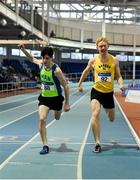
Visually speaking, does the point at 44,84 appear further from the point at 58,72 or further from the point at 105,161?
the point at 105,161

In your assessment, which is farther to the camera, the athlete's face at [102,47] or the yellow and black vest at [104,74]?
the yellow and black vest at [104,74]

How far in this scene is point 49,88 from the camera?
993 cm

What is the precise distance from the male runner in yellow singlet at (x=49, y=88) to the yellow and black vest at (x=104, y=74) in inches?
29.2

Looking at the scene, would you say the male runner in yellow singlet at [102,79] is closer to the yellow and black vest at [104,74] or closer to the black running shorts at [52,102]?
the yellow and black vest at [104,74]

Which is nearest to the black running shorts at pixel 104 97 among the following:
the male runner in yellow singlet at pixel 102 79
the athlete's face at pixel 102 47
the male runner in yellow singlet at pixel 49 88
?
the male runner in yellow singlet at pixel 102 79

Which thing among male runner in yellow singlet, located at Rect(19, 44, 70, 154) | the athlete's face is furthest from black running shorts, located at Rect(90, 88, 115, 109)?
the athlete's face

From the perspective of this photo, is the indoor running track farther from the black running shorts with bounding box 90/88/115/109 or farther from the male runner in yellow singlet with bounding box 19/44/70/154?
the black running shorts with bounding box 90/88/115/109

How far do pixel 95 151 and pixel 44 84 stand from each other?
168 cm

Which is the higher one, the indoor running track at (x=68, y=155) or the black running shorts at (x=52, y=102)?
the black running shorts at (x=52, y=102)

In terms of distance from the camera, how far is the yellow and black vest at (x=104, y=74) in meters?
10.1

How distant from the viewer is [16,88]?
3872 cm

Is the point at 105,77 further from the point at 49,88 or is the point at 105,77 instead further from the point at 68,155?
the point at 68,155

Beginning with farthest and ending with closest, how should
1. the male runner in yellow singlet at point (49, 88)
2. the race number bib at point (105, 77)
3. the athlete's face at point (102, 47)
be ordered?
the race number bib at point (105, 77) < the athlete's face at point (102, 47) < the male runner in yellow singlet at point (49, 88)

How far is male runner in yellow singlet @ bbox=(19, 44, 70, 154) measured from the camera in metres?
9.73
